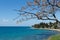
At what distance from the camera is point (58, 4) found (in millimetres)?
7723

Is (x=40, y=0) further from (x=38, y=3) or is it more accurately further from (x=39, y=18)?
(x=39, y=18)

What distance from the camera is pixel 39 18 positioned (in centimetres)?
786

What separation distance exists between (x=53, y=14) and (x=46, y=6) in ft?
1.59

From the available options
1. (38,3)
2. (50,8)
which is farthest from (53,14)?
(38,3)

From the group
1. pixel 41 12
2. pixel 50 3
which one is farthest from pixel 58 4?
pixel 41 12

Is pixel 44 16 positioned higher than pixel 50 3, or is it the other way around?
pixel 50 3

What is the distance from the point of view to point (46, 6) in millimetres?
7816

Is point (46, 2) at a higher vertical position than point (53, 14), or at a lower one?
higher

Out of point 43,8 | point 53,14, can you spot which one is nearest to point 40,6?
point 43,8

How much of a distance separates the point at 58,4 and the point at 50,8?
0.40m

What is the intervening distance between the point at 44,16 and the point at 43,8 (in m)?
0.36

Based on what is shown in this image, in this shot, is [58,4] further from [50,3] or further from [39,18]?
[39,18]

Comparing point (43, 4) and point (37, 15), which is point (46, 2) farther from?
point (37, 15)

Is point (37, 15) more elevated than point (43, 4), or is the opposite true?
point (43, 4)
